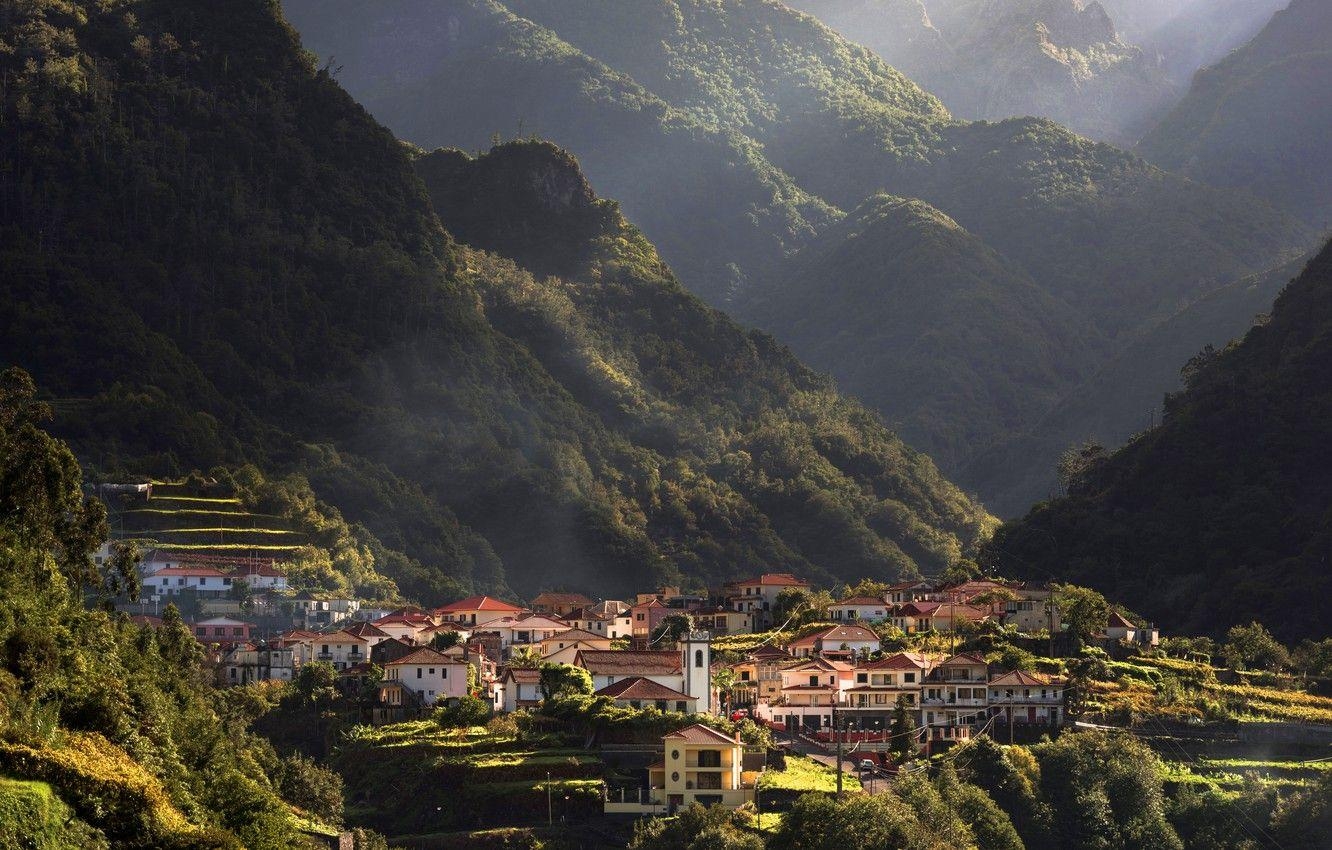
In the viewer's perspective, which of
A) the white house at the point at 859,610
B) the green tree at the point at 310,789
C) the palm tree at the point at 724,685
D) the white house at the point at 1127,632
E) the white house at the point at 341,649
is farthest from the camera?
the white house at the point at 859,610

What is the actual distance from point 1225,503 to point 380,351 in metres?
53.1

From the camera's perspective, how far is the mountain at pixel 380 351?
13875 cm

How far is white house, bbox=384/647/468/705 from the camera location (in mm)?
91188

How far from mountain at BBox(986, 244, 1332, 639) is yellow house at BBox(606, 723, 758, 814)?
40301 millimetres

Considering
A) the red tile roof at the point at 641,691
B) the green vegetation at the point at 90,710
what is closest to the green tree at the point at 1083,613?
the red tile roof at the point at 641,691

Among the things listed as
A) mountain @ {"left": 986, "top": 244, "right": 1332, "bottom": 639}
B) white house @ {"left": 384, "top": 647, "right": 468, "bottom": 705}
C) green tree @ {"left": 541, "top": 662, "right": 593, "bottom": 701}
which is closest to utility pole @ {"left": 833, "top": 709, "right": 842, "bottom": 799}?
green tree @ {"left": 541, "top": 662, "right": 593, "bottom": 701}

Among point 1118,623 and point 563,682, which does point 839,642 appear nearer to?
point 1118,623

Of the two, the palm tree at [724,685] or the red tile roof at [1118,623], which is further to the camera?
the red tile roof at [1118,623]

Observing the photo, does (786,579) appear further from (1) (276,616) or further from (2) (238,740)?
(2) (238,740)

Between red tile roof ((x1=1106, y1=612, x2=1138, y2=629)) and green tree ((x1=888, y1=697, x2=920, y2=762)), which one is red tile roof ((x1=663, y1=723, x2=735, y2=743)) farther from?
red tile roof ((x1=1106, y1=612, x2=1138, y2=629))

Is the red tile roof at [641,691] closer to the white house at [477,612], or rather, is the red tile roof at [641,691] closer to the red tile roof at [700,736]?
the red tile roof at [700,736]

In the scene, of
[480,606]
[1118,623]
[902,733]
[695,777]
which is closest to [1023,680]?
[902,733]

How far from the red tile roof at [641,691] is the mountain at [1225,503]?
35.5 m

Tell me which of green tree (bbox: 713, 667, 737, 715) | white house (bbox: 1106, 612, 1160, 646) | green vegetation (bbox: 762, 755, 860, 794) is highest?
white house (bbox: 1106, 612, 1160, 646)
